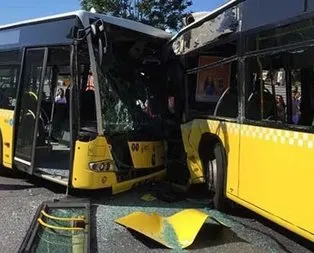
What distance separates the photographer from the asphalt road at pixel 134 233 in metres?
6.09

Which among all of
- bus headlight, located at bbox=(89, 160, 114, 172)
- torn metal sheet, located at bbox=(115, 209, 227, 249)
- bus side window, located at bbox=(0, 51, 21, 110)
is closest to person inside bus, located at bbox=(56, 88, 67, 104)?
bus side window, located at bbox=(0, 51, 21, 110)

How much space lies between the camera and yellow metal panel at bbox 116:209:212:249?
6180 millimetres

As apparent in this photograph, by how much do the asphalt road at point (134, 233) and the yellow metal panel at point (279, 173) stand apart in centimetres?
47

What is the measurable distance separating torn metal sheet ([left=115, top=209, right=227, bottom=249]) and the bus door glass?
2.75m

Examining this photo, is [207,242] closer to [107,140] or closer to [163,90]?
[107,140]

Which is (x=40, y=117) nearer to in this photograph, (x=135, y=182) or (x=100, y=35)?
(x=135, y=182)

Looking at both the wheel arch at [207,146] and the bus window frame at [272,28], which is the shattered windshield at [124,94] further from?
the bus window frame at [272,28]

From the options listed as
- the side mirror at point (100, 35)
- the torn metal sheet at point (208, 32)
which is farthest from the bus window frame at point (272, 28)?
the side mirror at point (100, 35)

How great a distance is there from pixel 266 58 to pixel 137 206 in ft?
9.76

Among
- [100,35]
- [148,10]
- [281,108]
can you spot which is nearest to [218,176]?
[281,108]

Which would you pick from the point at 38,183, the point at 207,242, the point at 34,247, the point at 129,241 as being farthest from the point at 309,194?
the point at 38,183

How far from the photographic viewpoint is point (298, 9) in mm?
5316

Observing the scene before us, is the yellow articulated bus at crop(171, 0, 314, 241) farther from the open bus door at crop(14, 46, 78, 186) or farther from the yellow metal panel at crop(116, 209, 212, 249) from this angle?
the open bus door at crop(14, 46, 78, 186)

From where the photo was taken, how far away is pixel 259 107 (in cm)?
623
